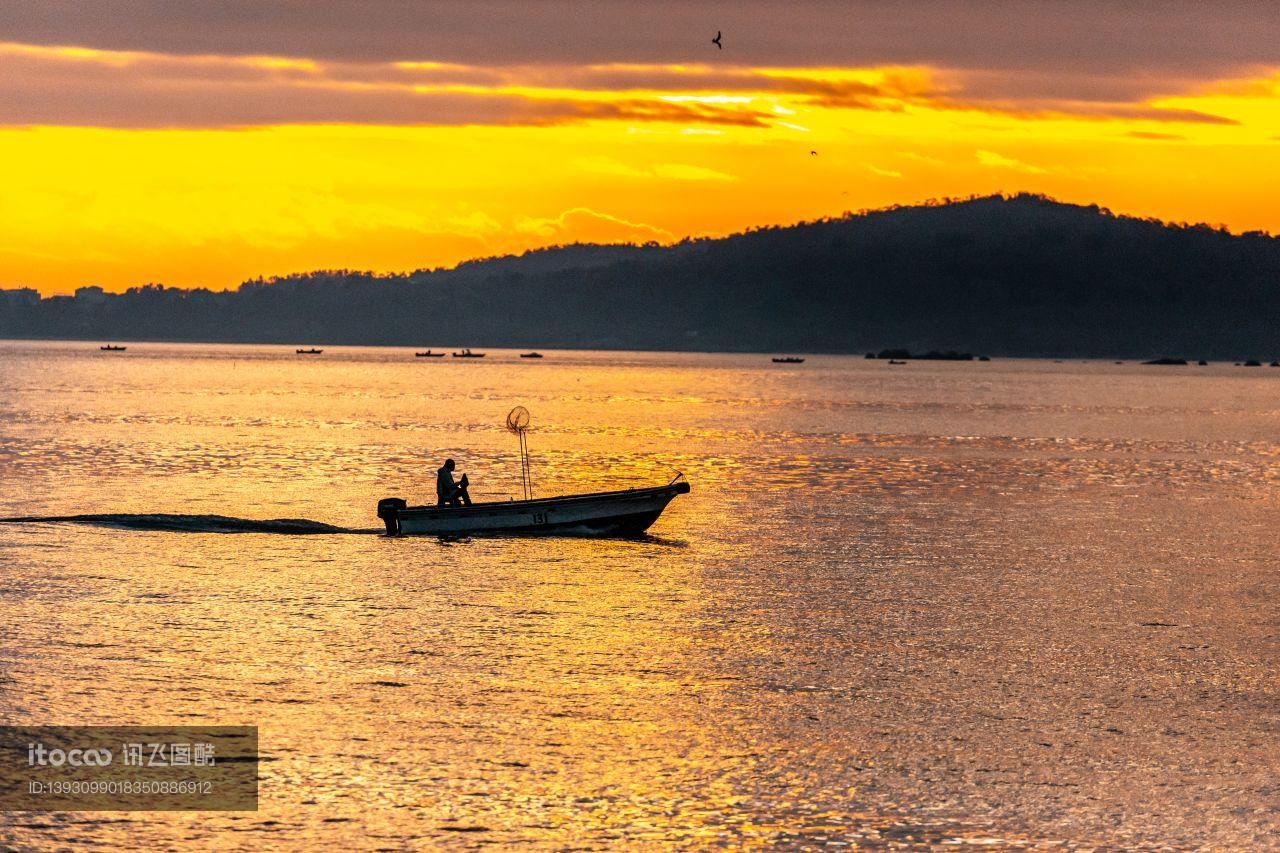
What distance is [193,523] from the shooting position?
48688 millimetres

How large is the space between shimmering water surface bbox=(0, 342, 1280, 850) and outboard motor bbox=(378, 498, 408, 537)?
40.2 inches

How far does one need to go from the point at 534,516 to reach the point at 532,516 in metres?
0.07

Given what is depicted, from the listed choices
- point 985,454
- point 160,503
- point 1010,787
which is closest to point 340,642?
point 1010,787

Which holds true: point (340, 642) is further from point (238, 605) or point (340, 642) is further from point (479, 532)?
point (479, 532)

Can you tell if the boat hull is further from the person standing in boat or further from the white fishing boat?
the person standing in boat

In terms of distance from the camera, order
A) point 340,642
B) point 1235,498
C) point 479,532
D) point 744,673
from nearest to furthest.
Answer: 1. point 744,673
2. point 340,642
3. point 479,532
4. point 1235,498

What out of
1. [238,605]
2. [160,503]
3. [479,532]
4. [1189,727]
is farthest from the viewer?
[160,503]

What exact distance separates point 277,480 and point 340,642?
132 feet

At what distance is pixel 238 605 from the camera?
33.2 meters

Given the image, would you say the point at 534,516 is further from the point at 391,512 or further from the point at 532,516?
the point at 391,512

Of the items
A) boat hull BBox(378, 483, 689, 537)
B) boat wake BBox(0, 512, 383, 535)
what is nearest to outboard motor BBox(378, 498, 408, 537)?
boat hull BBox(378, 483, 689, 537)

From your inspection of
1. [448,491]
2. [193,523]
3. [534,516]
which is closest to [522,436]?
[448,491]

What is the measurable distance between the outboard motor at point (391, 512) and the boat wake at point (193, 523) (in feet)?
4.85

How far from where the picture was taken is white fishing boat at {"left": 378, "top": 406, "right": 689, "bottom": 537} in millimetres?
46219
